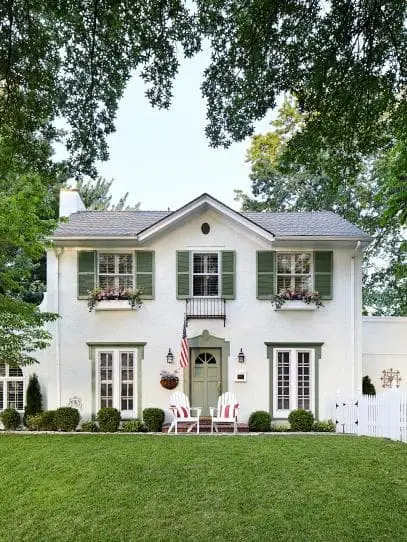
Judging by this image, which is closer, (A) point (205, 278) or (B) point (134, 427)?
(B) point (134, 427)

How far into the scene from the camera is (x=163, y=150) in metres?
9.17

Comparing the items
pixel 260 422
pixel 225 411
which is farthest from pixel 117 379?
pixel 260 422

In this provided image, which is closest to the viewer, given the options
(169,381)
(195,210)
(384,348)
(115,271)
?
(169,381)

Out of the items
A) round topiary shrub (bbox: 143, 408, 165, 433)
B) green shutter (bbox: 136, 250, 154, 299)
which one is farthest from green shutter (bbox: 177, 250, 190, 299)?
round topiary shrub (bbox: 143, 408, 165, 433)

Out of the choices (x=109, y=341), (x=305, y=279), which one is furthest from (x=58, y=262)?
(x=305, y=279)

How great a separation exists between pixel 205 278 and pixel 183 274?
61cm

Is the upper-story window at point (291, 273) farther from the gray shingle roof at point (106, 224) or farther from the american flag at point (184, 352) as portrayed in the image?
the gray shingle roof at point (106, 224)

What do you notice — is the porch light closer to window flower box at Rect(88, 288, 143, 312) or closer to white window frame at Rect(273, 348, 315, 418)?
white window frame at Rect(273, 348, 315, 418)

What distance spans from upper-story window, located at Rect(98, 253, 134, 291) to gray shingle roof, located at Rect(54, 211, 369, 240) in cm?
70

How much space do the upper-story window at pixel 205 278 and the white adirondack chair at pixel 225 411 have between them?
2717mm

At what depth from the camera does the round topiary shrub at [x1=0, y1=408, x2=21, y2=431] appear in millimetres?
13820

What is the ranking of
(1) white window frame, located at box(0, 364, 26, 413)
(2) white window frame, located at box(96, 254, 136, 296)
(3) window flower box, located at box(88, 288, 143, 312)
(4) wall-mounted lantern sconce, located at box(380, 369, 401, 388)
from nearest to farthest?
(3) window flower box, located at box(88, 288, 143, 312)
(2) white window frame, located at box(96, 254, 136, 296)
(1) white window frame, located at box(0, 364, 26, 413)
(4) wall-mounted lantern sconce, located at box(380, 369, 401, 388)

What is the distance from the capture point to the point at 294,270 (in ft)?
47.1

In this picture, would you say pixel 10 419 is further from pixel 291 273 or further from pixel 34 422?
pixel 291 273
